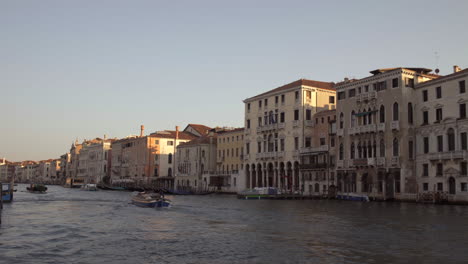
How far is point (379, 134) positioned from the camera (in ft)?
156

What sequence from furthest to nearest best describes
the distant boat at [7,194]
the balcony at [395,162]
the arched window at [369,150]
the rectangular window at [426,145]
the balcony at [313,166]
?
the balcony at [313,166] < the arched window at [369,150] < the balcony at [395,162] < the rectangular window at [426,145] < the distant boat at [7,194]

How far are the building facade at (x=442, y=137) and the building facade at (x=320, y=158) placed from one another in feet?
33.9

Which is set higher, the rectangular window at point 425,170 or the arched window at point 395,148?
the arched window at point 395,148

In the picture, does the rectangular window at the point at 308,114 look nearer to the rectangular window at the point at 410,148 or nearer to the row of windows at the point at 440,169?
the rectangular window at the point at 410,148

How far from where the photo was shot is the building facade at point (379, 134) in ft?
150

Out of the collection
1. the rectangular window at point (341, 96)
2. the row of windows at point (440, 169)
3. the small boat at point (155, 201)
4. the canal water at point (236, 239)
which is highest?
the rectangular window at point (341, 96)

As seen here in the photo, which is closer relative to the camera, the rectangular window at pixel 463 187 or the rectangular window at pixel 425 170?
the rectangular window at pixel 463 187

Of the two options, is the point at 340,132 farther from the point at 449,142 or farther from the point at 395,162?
the point at 449,142

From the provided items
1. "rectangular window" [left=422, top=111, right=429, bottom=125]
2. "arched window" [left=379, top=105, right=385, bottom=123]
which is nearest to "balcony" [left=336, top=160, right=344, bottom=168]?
"arched window" [left=379, top=105, right=385, bottom=123]

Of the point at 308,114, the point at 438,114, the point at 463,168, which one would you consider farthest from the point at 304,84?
the point at 463,168

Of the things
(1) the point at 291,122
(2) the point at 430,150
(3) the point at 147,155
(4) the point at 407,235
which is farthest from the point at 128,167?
(4) the point at 407,235

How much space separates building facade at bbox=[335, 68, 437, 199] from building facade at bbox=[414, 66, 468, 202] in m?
0.96

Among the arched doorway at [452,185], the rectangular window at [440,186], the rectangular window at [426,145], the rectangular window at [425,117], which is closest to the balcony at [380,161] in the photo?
the rectangular window at [426,145]

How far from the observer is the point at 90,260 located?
14.8 m
